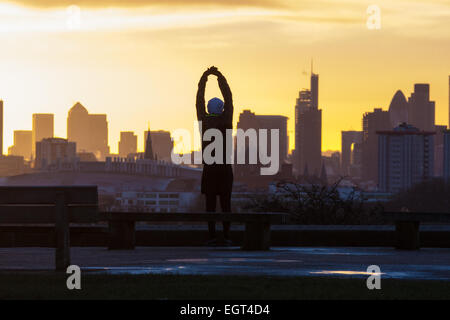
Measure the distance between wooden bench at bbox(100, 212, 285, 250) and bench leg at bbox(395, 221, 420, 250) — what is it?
89.0 inches

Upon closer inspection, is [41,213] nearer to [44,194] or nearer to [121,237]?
[44,194]

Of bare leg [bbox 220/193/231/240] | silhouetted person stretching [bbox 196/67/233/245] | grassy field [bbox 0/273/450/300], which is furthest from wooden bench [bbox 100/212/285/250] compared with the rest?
grassy field [bbox 0/273/450/300]

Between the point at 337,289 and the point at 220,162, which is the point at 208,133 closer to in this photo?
the point at 220,162

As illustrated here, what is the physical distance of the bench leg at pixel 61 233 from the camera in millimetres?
12250

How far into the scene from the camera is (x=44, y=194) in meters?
12.3

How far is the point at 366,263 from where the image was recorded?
13.8 meters

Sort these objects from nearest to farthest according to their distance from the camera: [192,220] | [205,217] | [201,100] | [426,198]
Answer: [192,220] → [205,217] → [201,100] → [426,198]

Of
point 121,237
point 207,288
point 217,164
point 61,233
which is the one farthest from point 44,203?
point 217,164

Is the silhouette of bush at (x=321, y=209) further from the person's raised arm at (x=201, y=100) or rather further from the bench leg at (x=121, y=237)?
the bench leg at (x=121, y=237)

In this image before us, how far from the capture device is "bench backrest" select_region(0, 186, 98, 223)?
12.2 m

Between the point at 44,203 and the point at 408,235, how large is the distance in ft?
24.2

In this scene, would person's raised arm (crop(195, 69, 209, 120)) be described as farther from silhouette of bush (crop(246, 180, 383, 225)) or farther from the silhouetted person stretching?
silhouette of bush (crop(246, 180, 383, 225))
